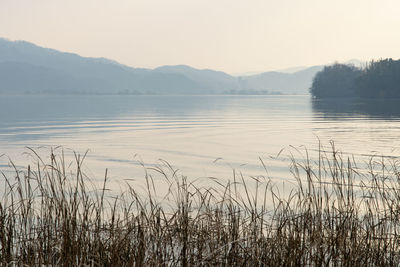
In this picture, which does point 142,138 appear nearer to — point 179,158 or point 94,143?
point 94,143

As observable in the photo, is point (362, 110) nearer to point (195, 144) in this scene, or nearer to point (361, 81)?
point (195, 144)

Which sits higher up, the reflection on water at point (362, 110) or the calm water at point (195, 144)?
the calm water at point (195, 144)

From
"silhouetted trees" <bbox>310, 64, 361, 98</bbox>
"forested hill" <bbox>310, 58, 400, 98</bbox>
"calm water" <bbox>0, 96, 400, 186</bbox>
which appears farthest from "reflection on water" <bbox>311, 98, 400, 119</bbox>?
"silhouetted trees" <bbox>310, 64, 361, 98</bbox>

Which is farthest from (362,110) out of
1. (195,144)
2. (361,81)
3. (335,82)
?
(335,82)

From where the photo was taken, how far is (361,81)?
420ft

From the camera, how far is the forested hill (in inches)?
4744

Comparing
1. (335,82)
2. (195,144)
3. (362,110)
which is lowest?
(362,110)

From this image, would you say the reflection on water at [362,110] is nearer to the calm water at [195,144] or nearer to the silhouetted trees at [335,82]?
the calm water at [195,144]

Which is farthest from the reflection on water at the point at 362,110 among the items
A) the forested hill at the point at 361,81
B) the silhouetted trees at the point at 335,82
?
the silhouetted trees at the point at 335,82

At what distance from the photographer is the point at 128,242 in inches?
283

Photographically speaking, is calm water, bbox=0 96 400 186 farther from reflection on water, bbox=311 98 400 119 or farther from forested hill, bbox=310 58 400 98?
forested hill, bbox=310 58 400 98

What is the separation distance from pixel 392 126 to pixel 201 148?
19.4 metres

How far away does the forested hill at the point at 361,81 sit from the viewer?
395 ft

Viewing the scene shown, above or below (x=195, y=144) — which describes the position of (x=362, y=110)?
below
